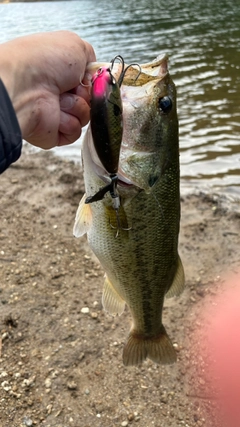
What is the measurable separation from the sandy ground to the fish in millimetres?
1150

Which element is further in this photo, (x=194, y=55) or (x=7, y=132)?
(x=194, y=55)

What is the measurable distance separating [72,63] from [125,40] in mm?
16493

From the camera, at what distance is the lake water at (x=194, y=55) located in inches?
289

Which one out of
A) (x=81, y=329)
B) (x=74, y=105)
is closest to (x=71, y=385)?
(x=81, y=329)

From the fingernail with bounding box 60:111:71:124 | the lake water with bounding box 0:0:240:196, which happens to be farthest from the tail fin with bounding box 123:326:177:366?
the lake water with bounding box 0:0:240:196

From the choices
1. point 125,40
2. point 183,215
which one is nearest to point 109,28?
point 125,40

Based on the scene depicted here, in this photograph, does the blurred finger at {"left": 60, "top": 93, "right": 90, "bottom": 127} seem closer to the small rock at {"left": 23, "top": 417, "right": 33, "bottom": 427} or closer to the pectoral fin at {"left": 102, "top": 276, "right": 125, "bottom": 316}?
the pectoral fin at {"left": 102, "top": 276, "right": 125, "bottom": 316}

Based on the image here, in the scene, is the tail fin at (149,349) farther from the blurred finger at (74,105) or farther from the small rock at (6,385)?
the blurred finger at (74,105)

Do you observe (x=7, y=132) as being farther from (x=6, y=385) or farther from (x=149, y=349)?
(x=6, y=385)

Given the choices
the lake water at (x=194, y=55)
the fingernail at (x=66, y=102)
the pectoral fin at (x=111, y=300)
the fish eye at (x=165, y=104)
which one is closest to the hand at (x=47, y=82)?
the fingernail at (x=66, y=102)

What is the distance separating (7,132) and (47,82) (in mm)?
543

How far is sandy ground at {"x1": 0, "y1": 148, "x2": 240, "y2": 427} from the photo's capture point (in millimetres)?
3209

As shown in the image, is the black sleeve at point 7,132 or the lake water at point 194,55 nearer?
the black sleeve at point 7,132

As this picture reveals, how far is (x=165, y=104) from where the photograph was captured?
2066 millimetres
